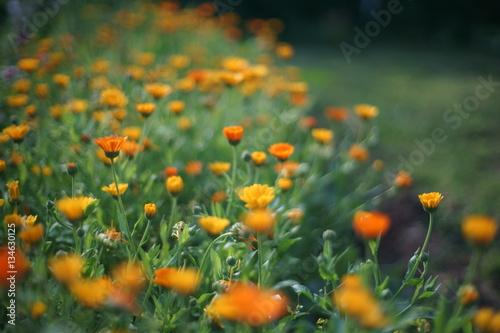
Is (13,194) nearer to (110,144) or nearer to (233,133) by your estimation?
(110,144)

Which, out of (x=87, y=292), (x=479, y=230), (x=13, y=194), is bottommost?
(x=13, y=194)

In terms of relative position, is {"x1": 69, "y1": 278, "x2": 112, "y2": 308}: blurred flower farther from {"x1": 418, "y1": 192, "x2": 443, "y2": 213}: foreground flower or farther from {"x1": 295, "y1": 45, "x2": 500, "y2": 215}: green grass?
{"x1": 295, "y1": 45, "x2": 500, "y2": 215}: green grass

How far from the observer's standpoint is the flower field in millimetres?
989

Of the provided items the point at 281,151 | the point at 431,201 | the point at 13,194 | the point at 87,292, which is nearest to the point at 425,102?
the point at 281,151

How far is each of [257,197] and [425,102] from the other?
366cm

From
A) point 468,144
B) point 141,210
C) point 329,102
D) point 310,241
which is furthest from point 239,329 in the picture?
point 329,102

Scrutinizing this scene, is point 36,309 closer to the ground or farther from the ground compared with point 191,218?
farther from the ground

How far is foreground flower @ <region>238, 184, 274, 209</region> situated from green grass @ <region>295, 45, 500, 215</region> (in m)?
1.73

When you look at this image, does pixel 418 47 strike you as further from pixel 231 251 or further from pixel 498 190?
pixel 231 251

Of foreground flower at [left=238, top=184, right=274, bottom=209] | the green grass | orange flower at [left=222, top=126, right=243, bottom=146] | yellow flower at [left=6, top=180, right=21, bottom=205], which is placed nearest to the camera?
foreground flower at [left=238, top=184, right=274, bottom=209]

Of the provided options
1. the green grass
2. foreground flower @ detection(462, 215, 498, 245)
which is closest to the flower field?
foreground flower @ detection(462, 215, 498, 245)

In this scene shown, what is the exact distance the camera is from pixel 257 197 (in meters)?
1.19

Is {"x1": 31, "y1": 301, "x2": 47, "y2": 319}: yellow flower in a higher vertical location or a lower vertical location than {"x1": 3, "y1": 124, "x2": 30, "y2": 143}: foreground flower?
higher

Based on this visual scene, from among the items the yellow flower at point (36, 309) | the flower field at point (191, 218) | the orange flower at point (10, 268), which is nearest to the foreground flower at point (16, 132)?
the flower field at point (191, 218)
